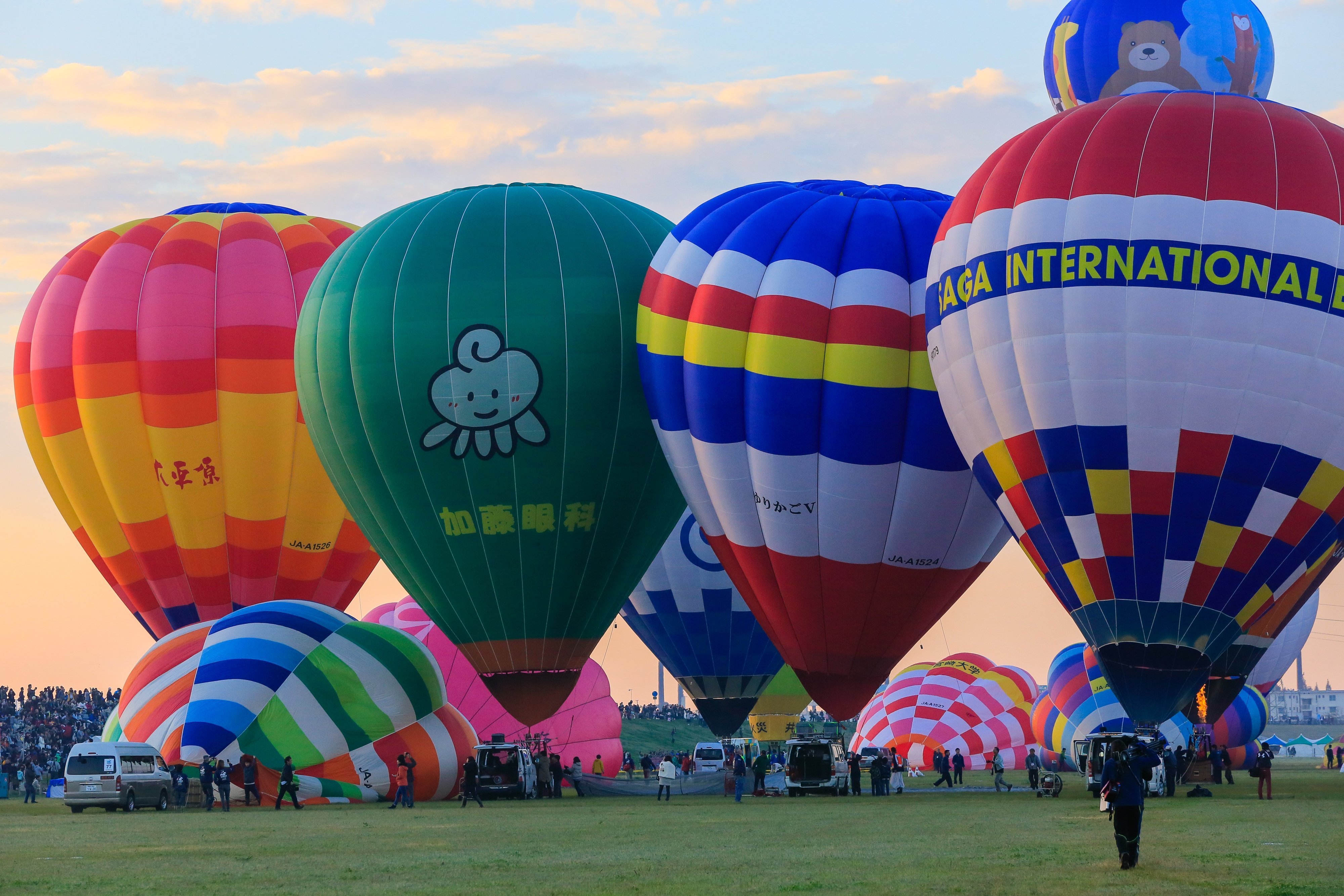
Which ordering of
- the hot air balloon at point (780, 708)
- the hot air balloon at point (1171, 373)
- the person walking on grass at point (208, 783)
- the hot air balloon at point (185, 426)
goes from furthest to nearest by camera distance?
the hot air balloon at point (780, 708), the hot air balloon at point (185, 426), the person walking on grass at point (208, 783), the hot air balloon at point (1171, 373)

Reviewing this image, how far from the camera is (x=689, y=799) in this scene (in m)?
29.4

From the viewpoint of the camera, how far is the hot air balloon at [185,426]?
1294 inches

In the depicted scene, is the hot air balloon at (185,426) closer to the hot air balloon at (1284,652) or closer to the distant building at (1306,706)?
the hot air balloon at (1284,652)

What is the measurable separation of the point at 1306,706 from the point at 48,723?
170 meters

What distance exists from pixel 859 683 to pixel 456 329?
8299mm

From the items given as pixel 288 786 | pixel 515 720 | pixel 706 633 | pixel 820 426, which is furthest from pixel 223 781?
pixel 706 633

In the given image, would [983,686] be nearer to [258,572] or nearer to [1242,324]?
[258,572]

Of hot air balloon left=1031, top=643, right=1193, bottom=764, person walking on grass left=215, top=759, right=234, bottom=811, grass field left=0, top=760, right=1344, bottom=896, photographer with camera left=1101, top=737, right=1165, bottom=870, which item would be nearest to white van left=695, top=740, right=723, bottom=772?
hot air balloon left=1031, top=643, right=1193, bottom=764

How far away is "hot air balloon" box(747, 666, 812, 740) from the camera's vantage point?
38312mm

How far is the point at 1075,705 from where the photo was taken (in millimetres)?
37562

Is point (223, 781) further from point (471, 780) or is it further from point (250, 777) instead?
point (471, 780)

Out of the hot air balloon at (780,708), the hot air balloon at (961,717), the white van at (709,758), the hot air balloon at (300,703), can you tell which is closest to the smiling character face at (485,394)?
the hot air balloon at (300,703)

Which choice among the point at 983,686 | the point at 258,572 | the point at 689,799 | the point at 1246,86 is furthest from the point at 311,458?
the point at 983,686

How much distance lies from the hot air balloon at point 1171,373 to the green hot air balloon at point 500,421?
7.53m
